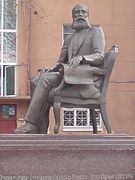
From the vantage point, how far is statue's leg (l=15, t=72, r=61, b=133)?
8.06 metres

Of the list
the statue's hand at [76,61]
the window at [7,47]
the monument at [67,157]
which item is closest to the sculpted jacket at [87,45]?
the statue's hand at [76,61]

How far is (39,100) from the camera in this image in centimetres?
807

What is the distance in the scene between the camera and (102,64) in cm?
827

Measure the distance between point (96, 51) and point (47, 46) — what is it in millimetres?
15758

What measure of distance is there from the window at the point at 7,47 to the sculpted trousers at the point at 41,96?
1587cm

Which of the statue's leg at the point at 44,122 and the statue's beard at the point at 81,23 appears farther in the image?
the statue's beard at the point at 81,23

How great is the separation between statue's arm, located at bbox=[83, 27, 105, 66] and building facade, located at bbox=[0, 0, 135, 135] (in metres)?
15.2

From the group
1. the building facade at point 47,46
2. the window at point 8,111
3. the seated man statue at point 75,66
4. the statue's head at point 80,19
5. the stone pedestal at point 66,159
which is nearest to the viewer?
the stone pedestal at point 66,159

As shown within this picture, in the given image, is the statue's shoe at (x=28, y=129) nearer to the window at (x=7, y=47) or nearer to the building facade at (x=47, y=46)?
the building facade at (x=47, y=46)

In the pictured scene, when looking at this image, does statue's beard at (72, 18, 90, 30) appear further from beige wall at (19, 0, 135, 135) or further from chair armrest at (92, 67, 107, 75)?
→ beige wall at (19, 0, 135, 135)

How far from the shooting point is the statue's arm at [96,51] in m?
8.09

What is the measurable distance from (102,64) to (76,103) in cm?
71

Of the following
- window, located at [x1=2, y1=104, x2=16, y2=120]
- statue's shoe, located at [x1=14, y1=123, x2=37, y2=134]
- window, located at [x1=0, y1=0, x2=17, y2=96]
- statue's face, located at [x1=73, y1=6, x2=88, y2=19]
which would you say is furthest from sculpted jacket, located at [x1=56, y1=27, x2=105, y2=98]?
window, located at [x1=2, y1=104, x2=16, y2=120]

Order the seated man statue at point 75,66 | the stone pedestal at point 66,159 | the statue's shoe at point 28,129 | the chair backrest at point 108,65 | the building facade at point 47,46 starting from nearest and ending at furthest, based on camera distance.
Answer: the stone pedestal at point 66,159, the statue's shoe at point 28,129, the seated man statue at point 75,66, the chair backrest at point 108,65, the building facade at point 47,46
